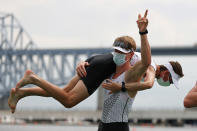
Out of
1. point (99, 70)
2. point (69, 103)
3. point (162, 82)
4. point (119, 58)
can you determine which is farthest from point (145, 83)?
point (69, 103)

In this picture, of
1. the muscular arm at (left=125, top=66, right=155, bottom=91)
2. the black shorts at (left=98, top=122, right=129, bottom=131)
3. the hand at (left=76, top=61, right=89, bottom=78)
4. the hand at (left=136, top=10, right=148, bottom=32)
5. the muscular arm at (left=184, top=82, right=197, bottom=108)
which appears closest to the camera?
the muscular arm at (left=184, top=82, right=197, bottom=108)

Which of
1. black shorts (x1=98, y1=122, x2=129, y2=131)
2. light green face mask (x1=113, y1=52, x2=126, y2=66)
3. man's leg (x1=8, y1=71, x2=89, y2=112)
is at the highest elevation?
light green face mask (x1=113, y1=52, x2=126, y2=66)

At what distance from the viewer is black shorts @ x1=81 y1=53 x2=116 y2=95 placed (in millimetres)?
8938

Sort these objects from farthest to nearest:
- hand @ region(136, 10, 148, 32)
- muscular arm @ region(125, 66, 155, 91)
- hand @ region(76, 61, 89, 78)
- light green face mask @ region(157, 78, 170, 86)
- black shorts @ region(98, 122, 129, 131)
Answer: hand @ region(76, 61, 89, 78) < black shorts @ region(98, 122, 129, 131) < light green face mask @ region(157, 78, 170, 86) < muscular arm @ region(125, 66, 155, 91) < hand @ region(136, 10, 148, 32)

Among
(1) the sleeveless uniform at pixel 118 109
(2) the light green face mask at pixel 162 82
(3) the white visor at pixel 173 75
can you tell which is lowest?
(1) the sleeveless uniform at pixel 118 109

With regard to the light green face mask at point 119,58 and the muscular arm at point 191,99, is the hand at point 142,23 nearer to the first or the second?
the light green face mask at point 119,58

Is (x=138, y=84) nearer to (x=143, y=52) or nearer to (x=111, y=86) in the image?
(x=111, y=86)

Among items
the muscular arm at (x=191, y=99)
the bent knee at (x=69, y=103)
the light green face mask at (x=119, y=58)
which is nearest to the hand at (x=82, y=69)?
the bent knee at (x=69, y=103)

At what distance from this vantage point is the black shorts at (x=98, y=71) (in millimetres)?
8938

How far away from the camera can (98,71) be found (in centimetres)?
898

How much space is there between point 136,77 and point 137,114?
3416 inches

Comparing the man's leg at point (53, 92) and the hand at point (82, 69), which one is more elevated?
→ the hand at point (82, 69)

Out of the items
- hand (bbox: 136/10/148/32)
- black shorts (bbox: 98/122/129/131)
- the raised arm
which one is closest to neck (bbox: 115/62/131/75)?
the raised arm

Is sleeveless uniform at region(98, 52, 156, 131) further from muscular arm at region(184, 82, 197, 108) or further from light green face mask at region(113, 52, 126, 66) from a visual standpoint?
muscular arm at region(184, 82, 197, 108)
